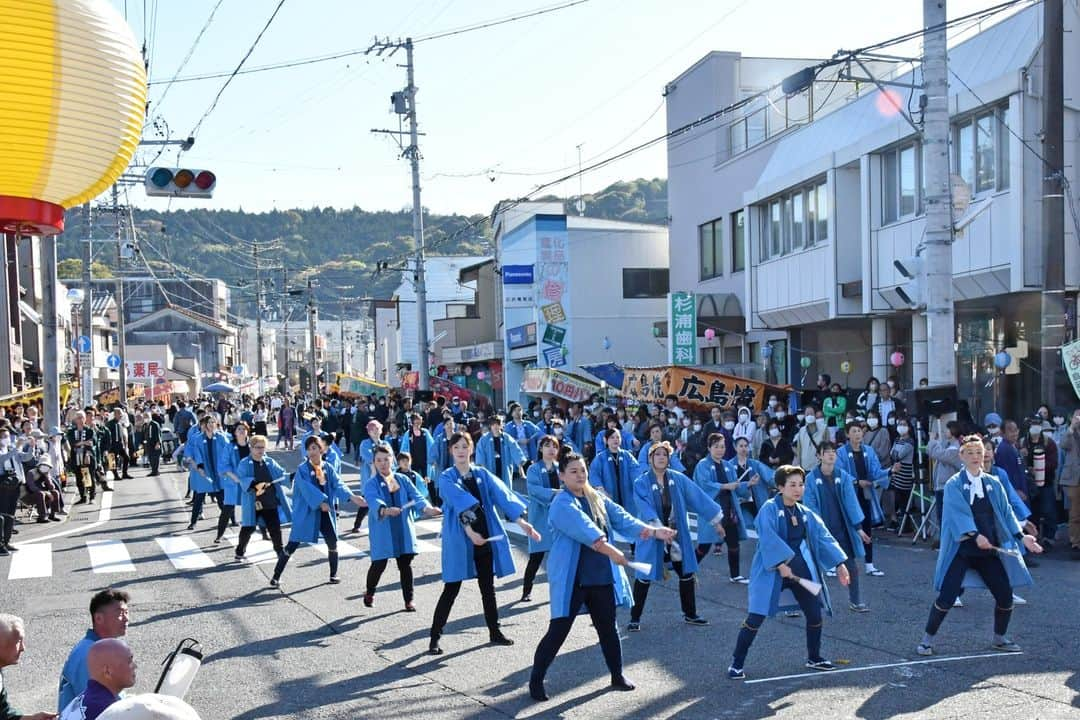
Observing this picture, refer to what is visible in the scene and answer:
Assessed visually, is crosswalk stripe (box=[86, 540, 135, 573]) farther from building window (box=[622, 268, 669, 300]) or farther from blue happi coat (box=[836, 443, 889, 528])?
building window (box=[622, 268, 669, 300])

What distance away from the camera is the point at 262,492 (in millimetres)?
12938

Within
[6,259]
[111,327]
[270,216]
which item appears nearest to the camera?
[6,259]

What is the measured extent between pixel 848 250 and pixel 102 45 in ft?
63.8

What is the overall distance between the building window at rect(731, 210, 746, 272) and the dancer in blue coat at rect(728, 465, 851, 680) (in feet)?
76.1

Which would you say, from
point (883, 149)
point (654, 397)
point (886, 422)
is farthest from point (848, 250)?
point (886, 422)

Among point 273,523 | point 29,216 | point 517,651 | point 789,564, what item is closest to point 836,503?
point 789,564

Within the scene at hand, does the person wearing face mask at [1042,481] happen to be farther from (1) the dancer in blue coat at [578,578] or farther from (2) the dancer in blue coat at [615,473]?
(1) the dancer in blue coat at [578,578]

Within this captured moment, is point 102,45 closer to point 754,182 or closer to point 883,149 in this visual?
point 883,149

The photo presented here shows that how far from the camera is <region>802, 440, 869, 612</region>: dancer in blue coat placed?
10555 millimetres

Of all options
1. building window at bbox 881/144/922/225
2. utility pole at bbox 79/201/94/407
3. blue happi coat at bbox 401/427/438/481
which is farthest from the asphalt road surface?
utility pole at bbox 79/201/94/407

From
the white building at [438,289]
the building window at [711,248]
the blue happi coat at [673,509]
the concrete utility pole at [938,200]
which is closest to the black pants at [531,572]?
the blue happi coat at [673,509]

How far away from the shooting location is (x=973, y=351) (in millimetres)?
20906

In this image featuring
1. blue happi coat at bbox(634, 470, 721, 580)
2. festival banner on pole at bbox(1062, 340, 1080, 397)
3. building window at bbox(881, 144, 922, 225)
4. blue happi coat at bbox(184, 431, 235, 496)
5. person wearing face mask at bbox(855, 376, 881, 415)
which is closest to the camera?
blue happi coat at bbox(634, 470, 721, 580)

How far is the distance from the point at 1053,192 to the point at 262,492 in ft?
37.5
